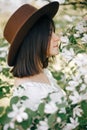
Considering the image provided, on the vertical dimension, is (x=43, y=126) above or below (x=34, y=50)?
below

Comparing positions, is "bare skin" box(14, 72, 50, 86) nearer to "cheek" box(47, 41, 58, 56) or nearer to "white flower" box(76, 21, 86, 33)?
"cheek" box(47, 41, 58, 56)

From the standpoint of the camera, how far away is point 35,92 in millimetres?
2035

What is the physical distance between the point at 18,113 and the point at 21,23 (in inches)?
19.2

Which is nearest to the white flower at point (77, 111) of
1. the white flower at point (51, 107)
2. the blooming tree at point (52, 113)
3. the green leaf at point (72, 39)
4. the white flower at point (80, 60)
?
the blooming tree at point (52, 113)

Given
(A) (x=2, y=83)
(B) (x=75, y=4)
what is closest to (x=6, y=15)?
(B) (x=75, y=4)

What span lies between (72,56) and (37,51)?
0.40 metres

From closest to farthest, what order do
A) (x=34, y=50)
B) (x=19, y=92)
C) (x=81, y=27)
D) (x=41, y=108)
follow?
(x=41, y=108)
(x=19, y=92)
(x=34, y=50)
(x=81, y=27)

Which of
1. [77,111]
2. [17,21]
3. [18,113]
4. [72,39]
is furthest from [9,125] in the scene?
[72,39]

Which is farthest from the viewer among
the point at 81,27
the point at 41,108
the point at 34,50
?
the point at 81,27

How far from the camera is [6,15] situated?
3217mm

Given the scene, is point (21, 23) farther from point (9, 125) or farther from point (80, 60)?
point (9, 125)

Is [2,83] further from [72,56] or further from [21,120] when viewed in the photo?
[21,120]

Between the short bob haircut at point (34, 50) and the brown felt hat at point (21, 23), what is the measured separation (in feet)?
0.10

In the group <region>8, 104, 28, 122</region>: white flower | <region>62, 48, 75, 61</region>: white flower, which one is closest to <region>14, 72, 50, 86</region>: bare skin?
<region>8, 104, 28, 122</region>: white flower
